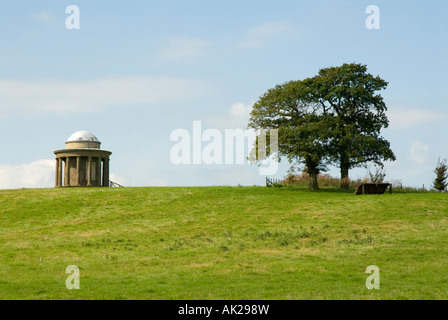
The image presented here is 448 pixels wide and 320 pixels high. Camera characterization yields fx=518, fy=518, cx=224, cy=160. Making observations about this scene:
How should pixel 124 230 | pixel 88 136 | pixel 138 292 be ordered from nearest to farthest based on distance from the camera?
pixel 138 292 → pixel 124 230 → pixel 88 136

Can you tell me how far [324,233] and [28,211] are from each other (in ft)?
90.8

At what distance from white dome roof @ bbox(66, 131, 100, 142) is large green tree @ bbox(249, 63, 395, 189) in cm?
2278

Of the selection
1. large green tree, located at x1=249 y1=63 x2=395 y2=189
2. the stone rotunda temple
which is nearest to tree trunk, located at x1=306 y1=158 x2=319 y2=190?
large green tree, located at x1=249 y1=63 x2=395 y2=189

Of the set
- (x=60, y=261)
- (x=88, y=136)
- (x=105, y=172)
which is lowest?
(x=60, y=261)

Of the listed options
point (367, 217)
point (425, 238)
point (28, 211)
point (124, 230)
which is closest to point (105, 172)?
point (28, 211)

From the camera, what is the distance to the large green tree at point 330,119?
59.1m

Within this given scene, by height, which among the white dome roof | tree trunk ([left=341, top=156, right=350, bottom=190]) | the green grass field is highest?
the white dome roof

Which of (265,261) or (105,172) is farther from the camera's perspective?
(105,172)

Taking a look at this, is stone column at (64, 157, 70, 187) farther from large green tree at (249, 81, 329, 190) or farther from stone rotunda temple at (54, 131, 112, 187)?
large green tree at (249, 81, 329, 190)

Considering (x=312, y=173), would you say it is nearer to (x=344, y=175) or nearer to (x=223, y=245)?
(x=344, y=175)

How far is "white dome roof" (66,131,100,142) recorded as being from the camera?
7181 cm

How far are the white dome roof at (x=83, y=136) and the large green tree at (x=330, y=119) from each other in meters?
22.8

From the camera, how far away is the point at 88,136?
72.3 m

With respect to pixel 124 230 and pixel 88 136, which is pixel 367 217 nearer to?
pixel 124 230
